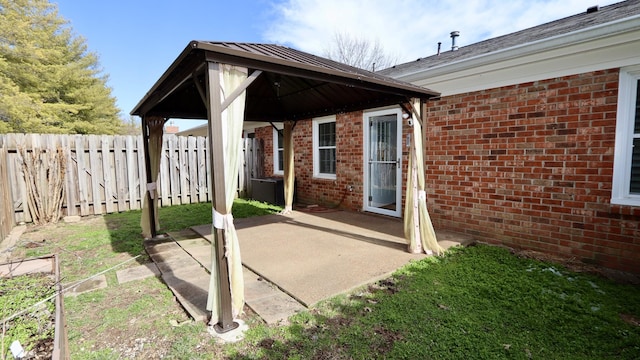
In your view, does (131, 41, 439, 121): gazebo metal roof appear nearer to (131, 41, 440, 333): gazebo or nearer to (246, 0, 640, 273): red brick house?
(131, 41, 440, 333): gazebo

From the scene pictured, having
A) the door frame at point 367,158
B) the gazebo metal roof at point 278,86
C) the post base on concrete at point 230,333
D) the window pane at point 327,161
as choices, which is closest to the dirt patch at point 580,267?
the door frame at point 367,158

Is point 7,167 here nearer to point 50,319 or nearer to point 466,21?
point 50,319

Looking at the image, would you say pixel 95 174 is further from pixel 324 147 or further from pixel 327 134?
pixel 327 134

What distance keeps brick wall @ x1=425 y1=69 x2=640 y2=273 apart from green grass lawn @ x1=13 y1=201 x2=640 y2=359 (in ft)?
1.91

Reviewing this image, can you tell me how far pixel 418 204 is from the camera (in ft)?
13.8

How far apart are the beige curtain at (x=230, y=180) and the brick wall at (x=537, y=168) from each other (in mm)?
3827

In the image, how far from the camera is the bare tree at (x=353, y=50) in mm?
19656

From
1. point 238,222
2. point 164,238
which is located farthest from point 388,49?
point 164,238

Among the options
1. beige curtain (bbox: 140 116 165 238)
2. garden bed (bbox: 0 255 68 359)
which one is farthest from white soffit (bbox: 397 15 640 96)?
garden bed (bbox: 0 255 68 359)

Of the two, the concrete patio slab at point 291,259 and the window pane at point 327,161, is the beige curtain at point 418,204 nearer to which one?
the concrete patio slab at point 291,259

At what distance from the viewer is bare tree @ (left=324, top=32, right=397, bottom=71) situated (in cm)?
1966

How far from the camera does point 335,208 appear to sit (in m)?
7.52

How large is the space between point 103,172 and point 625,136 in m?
9.91

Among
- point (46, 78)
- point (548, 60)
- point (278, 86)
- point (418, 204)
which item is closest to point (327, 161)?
point (278, 86)
